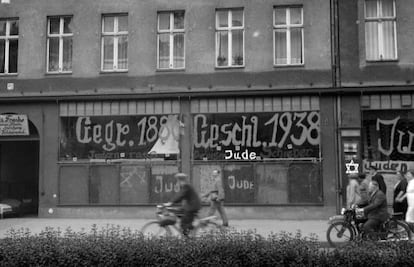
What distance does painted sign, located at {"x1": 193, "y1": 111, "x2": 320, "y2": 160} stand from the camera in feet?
60.8

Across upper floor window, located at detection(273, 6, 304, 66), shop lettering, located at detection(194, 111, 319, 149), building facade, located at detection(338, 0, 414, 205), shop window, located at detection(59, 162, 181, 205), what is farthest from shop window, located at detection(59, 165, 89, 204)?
building facade, located at detection(338, 0, 414, 205)

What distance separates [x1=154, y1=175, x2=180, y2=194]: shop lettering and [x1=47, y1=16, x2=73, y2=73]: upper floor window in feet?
17.9

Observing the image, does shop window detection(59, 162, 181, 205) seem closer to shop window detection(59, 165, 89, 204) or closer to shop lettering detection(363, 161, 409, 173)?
shop window detection(59, 165, 89, 204)

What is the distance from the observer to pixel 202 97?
62.4 ft

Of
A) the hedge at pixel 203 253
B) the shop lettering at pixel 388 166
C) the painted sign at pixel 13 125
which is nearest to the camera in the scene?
the hedge at pixel 203 253

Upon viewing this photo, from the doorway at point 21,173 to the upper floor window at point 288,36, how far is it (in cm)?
1063

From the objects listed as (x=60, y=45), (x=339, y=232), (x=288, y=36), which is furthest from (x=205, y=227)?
(x=60, y=45)

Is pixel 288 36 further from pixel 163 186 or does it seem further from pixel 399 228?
pixel 399 228

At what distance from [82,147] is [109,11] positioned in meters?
5.22

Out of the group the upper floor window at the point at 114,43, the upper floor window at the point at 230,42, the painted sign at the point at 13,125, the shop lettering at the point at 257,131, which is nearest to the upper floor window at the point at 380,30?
the shop lettering at the point at 257,131

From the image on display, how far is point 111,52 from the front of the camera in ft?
65.1

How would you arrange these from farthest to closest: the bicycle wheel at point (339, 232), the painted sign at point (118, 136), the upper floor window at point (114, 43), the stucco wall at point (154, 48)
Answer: the upper floor window at point (114, 43) < the painted sign at point (118, 136) < the stucco wall at point (154, 48) < the bicycle wheel at point (339, 232)

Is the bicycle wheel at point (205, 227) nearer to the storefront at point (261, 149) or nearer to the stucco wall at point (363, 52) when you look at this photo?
the storefront at point (261, 149)

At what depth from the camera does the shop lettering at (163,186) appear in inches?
Answer: 745
